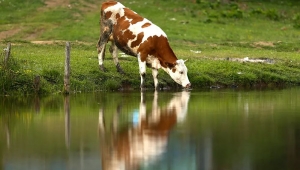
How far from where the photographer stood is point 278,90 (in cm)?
2386

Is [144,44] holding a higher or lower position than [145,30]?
lower

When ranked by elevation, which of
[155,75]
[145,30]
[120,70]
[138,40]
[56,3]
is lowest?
[155,75]

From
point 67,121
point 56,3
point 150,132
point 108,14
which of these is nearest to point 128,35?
point 108,14

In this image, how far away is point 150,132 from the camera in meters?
14.0

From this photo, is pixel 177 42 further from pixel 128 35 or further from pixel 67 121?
pixel 67 121

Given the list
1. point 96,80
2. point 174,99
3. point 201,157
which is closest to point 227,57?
point 96,80

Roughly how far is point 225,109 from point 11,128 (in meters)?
5.45

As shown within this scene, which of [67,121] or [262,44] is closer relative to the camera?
[67,121]

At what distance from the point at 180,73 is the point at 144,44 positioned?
141 cm

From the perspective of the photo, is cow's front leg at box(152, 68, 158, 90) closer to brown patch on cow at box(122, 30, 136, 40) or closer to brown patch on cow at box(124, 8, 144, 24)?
brown patch on cow at box(122, 30, 136, 40)

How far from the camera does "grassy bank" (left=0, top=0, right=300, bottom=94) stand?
22.9 m

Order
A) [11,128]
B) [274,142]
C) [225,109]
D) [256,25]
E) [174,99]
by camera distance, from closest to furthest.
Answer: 1. [274,142]
2. [11,128]
3. [225,109]
4. [174,99]
5. [256,25]

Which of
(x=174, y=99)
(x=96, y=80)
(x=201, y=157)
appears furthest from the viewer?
(x=96, y=80)

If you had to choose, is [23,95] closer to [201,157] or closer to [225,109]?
[225,109]
